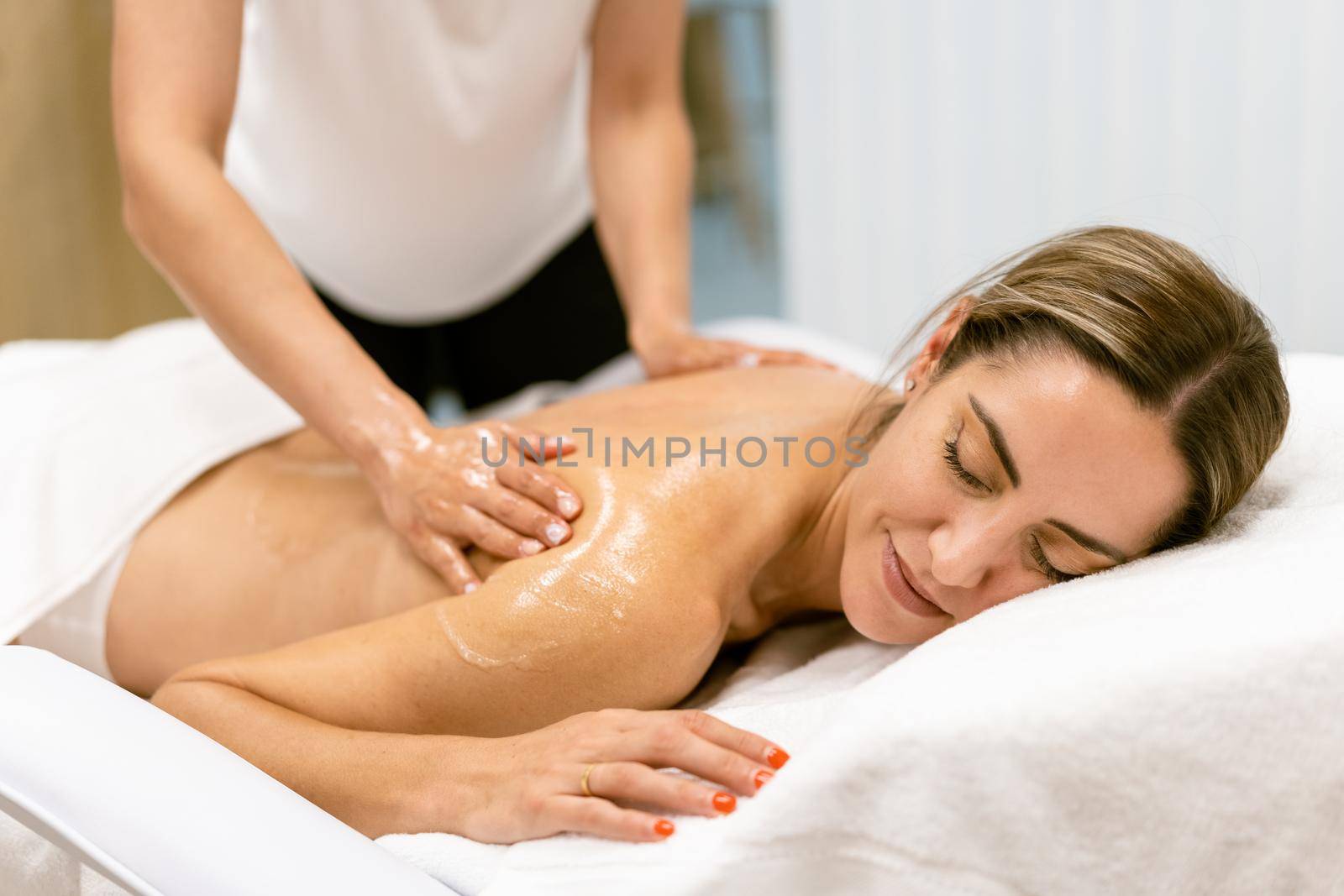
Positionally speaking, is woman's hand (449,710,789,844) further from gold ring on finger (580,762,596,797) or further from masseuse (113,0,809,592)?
masseuse (113,0,809,592)

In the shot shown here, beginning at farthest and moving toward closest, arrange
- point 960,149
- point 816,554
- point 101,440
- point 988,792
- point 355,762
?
point 960,149, point 101,440, point 816,554, point 355,762, point 988,792

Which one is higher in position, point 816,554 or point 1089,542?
point 1089,542

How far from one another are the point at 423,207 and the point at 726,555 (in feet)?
2.71

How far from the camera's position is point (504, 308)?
6.24 feet

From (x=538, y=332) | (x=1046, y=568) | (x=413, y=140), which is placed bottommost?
(x=538, y=332)

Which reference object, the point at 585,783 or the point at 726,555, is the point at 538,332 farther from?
the point at 585,783

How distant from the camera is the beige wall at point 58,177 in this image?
2027 mm

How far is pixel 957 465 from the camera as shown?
3.23ft

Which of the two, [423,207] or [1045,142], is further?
[1045,142]

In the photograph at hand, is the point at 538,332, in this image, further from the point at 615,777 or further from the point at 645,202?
the point at 615,777

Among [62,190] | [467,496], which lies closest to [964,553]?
[467,496]

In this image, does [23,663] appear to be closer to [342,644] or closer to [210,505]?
[342,644]

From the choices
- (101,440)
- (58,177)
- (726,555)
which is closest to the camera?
(726,555)

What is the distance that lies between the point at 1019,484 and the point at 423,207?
101 cm
